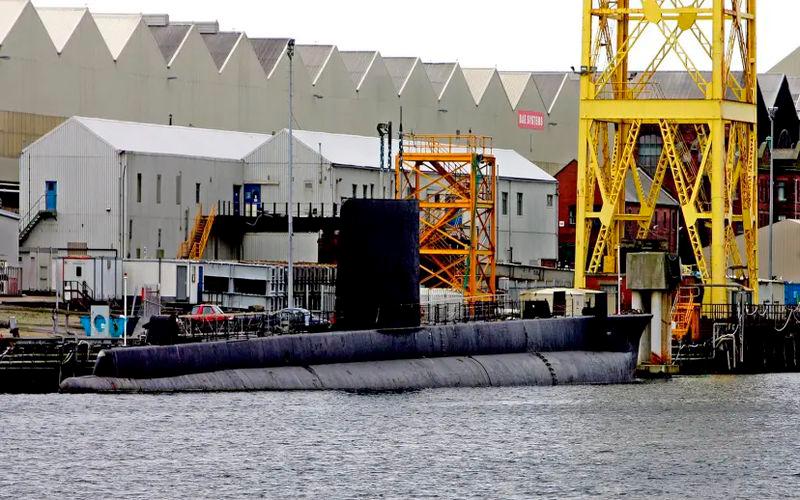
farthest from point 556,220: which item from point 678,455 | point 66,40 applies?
point 678,455

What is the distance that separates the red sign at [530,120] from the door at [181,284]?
48.6 metres

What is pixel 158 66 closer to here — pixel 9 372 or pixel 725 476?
pixel 9 372

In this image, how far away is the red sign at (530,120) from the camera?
114169 mm

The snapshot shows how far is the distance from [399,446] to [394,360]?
7996 mm

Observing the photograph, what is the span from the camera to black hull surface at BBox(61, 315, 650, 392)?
43938mm

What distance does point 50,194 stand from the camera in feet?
248

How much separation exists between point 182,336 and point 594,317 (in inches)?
522

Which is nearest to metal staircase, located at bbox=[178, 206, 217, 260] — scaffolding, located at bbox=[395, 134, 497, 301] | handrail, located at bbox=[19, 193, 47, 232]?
handrail, located at bbox=[19, 193, 47, 232]

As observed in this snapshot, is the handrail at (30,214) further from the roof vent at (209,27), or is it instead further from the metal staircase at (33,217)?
the roof vent at (209,27)

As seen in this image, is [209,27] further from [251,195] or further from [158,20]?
[251,195]

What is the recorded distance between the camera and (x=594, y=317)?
5441 centimetres

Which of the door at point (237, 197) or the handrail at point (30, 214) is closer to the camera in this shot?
the handrail at point (30, 214)

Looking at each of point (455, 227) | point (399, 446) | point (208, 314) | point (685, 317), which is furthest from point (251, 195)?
point (399, 446)

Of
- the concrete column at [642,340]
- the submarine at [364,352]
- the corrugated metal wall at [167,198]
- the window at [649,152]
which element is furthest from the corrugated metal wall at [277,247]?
the window at [649,152]
